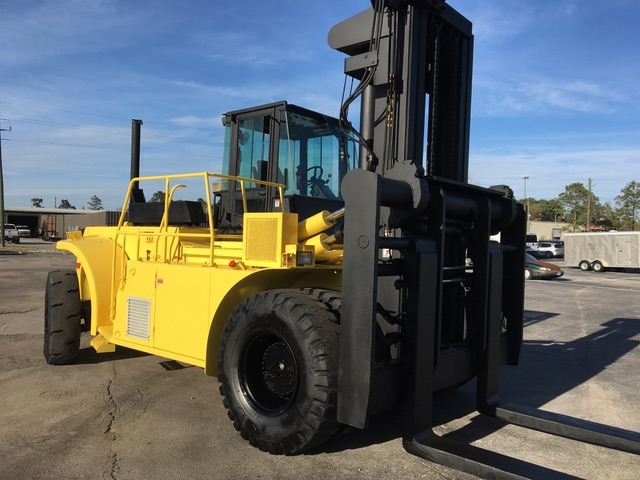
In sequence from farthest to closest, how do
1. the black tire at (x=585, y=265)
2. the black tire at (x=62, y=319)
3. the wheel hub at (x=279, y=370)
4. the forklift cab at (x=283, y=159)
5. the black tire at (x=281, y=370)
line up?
1. the black tire at (x=585, y=265)
2. the black tire at (x=62, y=319)
3. the forklift cab at (x=283, y=159)
4. the wheel hub at (x=279, y=370)
5. the black tire at (x=281, y=370)

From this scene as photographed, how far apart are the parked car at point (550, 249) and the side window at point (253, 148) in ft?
152


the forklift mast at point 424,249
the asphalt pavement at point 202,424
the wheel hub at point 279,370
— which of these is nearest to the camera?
the forklift mast at point 424,249

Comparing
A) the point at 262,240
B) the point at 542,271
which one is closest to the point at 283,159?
the point at 262,240

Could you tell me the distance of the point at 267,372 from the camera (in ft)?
13.0

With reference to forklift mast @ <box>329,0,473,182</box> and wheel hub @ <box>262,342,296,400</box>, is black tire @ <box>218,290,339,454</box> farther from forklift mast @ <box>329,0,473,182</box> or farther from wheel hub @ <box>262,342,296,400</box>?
forklift mast @ <box>329,0,473,182</box>

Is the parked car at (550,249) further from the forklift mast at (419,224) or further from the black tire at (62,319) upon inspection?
the black tire at (62,319)

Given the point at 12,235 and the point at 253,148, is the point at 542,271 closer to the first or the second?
the point at 253,148

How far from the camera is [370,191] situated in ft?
10.3

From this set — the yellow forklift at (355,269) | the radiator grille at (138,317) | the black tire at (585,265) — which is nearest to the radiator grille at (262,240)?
the yellow forklift at (355,269)

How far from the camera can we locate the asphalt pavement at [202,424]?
3.50 metres

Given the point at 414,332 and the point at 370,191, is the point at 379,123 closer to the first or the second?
the point at 370,191

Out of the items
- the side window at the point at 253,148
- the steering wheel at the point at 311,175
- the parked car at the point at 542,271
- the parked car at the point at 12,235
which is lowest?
the parked car at the point at 542,271

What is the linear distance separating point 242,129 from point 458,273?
2.92 m

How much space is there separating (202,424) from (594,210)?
270 ft
